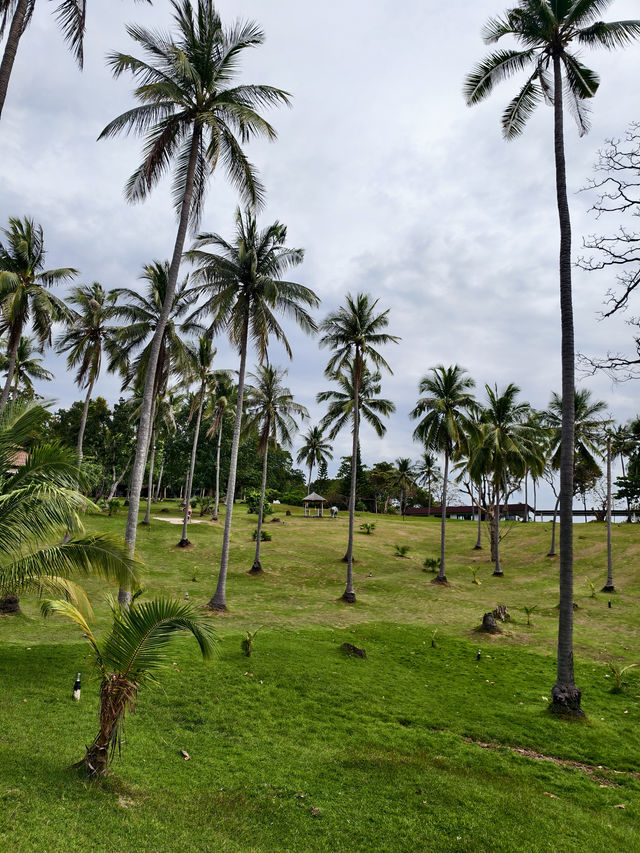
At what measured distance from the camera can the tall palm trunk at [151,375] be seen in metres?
12.4

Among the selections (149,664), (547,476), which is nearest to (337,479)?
(547,476)

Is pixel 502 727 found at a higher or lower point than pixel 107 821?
lower

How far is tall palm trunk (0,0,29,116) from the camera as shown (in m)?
9.13

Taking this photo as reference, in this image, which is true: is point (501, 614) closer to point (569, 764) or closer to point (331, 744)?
point (569, 764)

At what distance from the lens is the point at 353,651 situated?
50.5 ft

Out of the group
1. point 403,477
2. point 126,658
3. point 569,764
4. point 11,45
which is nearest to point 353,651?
point 569,764

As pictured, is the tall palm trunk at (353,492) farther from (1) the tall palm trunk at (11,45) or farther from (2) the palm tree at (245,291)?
(1) the tall palm trunk at (11,45)

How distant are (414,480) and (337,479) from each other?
13.6 m

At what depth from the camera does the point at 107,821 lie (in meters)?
5.68

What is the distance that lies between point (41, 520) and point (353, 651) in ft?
35.3

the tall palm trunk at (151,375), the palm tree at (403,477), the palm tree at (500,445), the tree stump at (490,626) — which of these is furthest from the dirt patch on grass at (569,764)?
the palm tree at (403,477)

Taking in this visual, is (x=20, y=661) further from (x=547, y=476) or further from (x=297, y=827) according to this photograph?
(x=547, y=476)

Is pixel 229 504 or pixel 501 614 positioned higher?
pixel 229 504

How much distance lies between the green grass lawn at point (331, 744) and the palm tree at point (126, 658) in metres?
0.47
